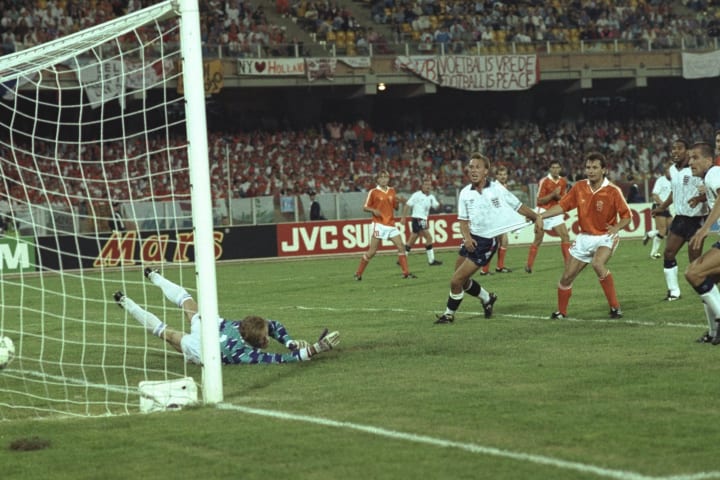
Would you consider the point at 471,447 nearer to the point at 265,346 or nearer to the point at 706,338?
the point at 265,346

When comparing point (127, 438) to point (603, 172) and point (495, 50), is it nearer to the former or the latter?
point (603, 172)

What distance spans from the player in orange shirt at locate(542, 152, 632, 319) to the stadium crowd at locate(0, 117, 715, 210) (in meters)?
21.6

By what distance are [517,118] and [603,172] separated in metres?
36.5

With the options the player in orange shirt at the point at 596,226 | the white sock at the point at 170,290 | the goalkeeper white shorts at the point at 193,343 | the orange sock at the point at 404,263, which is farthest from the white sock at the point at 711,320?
the orange sock at the point at 404,263

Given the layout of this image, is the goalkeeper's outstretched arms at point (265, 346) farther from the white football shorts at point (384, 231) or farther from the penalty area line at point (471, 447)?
the white football shorts at point (384, 231)

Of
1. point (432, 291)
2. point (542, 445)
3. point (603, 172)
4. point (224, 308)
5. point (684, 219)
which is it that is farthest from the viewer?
point (432, 291)

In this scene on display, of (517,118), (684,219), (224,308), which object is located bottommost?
(224,308)

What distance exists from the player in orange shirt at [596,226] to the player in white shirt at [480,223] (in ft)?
2.06

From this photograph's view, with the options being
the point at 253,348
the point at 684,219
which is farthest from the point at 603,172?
the point at 253,348

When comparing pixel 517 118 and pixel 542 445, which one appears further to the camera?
pixel 517 118

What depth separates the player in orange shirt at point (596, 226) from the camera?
1414cm

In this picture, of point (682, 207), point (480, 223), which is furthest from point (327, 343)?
point (682, 207)

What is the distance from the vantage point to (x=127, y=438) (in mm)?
7766

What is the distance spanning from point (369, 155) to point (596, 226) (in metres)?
31.2
